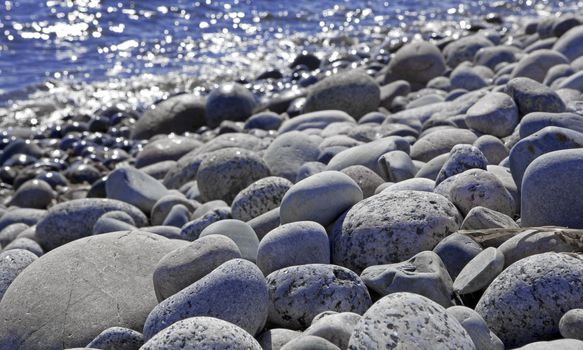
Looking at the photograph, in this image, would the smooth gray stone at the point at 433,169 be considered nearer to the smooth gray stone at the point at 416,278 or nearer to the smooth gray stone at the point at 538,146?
the smooth gray stone at the point at 538,146

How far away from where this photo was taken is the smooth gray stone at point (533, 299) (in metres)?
2.99

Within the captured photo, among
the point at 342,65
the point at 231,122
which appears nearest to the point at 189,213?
the point at 231,122

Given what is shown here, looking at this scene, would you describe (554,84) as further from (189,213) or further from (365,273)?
(365,273)

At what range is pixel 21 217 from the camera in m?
7.06

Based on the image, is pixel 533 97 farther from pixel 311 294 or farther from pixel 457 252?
pixel 311 294

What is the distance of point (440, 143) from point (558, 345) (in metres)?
2.99

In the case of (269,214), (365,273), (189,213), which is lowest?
(189,213)

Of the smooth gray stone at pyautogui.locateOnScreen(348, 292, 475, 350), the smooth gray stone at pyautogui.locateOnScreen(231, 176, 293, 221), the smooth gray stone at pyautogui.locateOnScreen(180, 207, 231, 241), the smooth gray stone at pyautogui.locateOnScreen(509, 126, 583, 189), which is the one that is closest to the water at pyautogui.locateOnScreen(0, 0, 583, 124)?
the smooth gray stone at pyautogui.locateOnScreen(180, 207, 231, 241)

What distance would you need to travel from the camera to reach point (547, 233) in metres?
3.43

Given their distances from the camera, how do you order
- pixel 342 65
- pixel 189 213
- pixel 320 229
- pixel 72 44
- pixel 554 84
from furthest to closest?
pixel 72 44 → pixel 342 65 → pixel 554 84 → pixel 189 213 → pixel 320 229

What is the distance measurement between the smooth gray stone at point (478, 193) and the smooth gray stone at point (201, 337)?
1560 mm

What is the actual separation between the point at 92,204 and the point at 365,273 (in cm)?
306

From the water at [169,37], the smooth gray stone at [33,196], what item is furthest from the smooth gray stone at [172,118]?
the smooth gray stone at [33,196]

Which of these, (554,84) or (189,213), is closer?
(189,213)
